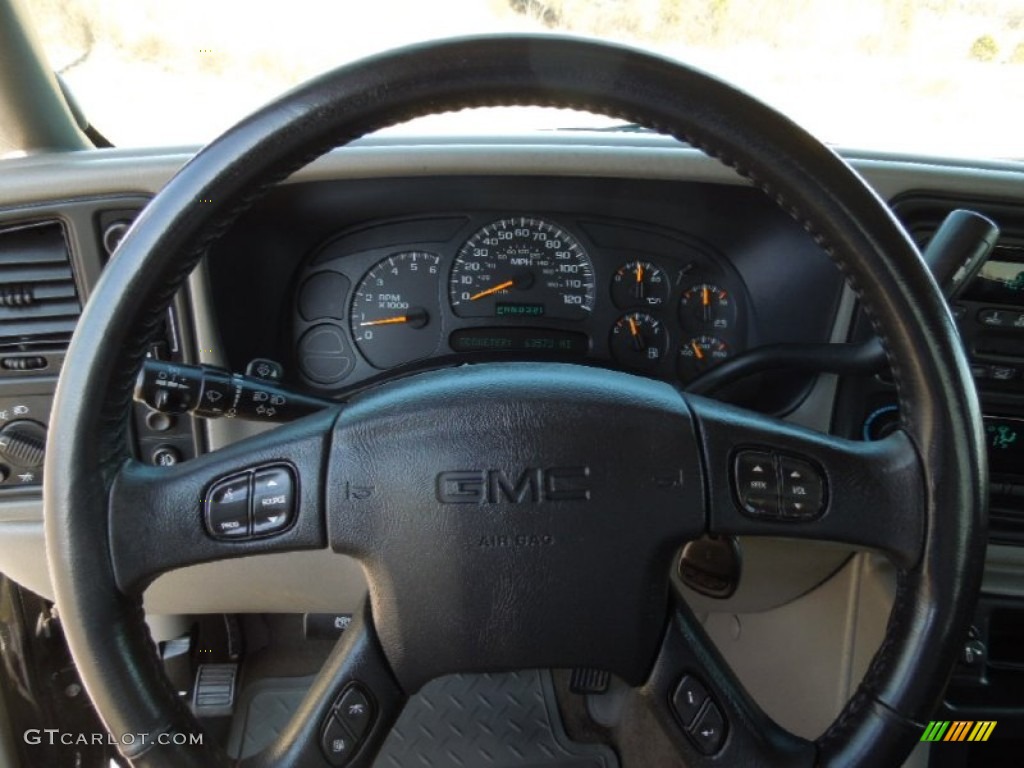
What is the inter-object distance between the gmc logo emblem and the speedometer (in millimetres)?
878

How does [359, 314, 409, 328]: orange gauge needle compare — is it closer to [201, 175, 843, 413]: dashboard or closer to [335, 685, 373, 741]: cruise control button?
[201, 175, 843, 413]: dashboard

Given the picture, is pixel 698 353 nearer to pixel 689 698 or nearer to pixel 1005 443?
pixel 1005 443

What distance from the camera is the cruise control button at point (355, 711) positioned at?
0.97 meters

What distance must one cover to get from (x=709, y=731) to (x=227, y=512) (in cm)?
56

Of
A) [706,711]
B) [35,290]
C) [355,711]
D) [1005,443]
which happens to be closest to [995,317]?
[1005,443]

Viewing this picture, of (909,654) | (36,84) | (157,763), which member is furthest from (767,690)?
(36,84)

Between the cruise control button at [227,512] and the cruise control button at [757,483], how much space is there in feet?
1.69

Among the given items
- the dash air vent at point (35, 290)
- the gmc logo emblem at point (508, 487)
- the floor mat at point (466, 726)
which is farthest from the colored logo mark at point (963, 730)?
the dash air vent at point (35, 290)

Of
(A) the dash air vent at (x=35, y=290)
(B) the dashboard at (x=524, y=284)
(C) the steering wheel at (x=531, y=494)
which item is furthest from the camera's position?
(B) the dashboard at (x=524, y=284)

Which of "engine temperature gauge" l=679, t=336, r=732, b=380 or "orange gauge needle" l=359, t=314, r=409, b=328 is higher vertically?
"orange gauge needle" l=359, t=314, r=409, b=328

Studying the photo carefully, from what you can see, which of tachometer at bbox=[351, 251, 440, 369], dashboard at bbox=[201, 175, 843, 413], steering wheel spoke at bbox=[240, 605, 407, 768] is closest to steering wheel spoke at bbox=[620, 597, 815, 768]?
steering wheel spoke at bbox=[240, 605, 407, 768]

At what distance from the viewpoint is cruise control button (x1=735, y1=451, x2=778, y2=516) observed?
0.97 m

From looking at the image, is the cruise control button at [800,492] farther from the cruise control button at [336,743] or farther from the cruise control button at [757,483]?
the cruise control button at [336,743]

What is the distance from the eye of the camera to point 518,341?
186 centimetres
